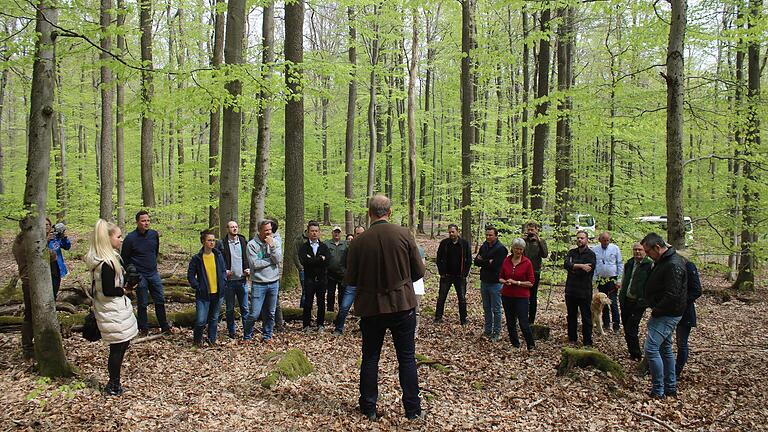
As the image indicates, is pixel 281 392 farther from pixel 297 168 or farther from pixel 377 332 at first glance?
pixel 297 168

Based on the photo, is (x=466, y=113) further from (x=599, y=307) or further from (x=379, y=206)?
(x=379, y=206)

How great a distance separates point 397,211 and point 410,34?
775cm

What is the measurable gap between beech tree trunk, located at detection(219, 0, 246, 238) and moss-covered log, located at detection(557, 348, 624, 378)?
5989mm

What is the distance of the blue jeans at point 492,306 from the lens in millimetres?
7660

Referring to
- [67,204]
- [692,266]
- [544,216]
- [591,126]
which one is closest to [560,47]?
[591,126]

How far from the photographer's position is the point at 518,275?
710cm

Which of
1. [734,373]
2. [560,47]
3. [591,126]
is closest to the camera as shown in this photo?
[734,373]

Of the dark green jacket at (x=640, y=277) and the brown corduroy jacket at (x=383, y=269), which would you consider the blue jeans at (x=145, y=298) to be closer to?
the brown corduroy jacket at (x=383, y=269)

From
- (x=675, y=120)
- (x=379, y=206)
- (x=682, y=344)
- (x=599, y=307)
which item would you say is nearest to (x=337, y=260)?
(x=379, y=206)

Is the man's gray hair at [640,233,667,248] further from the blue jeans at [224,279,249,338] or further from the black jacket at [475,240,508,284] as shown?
the blue jeans at [224,279,249,338]

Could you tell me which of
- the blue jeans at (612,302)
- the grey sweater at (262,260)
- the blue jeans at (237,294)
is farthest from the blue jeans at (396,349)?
the blue jeans at (612,302)

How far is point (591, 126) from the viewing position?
8414 mm

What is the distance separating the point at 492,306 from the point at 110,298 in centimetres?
555

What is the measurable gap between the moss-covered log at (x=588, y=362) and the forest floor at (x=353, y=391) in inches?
4.0
